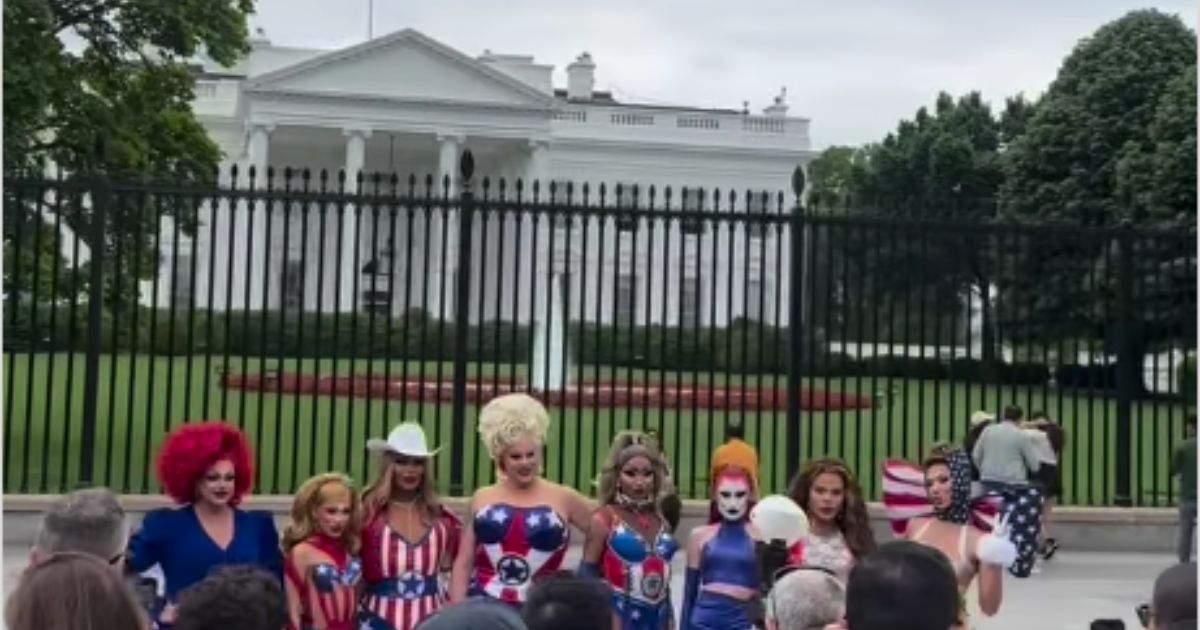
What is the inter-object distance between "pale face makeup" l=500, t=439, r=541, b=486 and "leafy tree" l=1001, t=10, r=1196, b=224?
32110 millimetres

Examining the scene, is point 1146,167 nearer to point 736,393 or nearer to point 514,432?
point 736,393

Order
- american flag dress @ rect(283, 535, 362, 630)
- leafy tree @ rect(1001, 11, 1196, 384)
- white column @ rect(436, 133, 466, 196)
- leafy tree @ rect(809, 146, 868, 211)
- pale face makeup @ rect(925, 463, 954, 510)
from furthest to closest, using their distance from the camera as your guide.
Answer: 1. leafy tree @ rect(809, 146, 868, 211)
2. white column @ rect(436, 133, 466, 196)
3. leafy tree @ rect(1001, 11, 1196, 384)
4. pale face makeup @ rect(925, 463, 954, 510)
5. american flag dress @ rect(283, 535, 362, 630)

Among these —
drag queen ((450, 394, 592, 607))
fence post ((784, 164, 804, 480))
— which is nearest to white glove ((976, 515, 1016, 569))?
drag queen ((450, 394, 592, 607))

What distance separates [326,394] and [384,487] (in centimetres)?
1885

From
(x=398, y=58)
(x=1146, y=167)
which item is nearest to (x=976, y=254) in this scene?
(x=1146, y=167)

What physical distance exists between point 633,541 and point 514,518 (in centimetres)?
44

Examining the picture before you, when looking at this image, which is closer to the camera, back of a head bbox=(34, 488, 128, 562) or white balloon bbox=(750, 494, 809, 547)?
back of a head bbox=(34, 488, 128, 562)

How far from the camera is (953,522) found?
5.34 metres

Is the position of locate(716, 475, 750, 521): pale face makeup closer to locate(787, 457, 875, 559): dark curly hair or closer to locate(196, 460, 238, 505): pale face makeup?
locate(787, 457, 875, 559): dark curly hair

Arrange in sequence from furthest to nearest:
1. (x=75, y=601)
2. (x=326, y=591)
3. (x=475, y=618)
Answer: (x=326, y=591) < (x=75, y=601) < (x=475, y=618)

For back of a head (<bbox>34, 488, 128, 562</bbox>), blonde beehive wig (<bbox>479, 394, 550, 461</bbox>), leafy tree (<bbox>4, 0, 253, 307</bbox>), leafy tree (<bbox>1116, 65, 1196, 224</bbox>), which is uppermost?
leafy tree (<bbox>1116, 65, 1196, 224</bbox>)

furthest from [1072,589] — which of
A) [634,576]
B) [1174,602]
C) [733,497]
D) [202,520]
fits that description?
[1174,602]

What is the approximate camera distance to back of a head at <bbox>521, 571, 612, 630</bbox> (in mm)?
3213

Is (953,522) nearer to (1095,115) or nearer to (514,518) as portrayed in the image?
(514,518)
